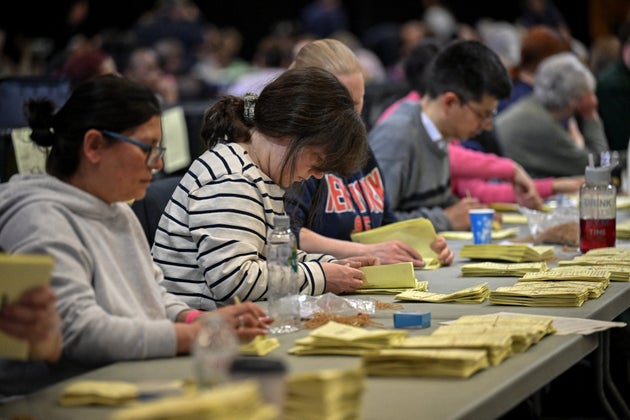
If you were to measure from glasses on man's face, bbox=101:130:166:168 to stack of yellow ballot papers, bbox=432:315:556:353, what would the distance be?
66cm

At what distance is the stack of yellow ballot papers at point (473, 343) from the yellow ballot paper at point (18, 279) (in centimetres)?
70

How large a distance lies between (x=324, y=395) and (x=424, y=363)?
1.31 ft

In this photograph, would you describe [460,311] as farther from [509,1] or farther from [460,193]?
[509,1]

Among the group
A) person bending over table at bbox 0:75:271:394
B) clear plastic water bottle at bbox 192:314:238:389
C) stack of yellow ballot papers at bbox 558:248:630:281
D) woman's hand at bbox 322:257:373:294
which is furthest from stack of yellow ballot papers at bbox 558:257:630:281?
clear plastic water bottle at bbox 192:314:238:389

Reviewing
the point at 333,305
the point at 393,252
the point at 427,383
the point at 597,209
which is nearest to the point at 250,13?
the point at 597,209

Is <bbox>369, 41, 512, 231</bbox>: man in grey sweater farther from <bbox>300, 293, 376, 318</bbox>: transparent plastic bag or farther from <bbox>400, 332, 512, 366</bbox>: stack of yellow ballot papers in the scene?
<bbox>400, 332, 512, 366</bbox>: stack of yellow ballot papers

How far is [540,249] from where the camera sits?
3.47m

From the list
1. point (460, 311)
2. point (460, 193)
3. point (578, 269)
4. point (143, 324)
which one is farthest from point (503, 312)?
point (460, 193)

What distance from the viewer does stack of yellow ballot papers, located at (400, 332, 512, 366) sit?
202 cm

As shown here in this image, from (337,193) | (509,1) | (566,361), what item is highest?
(509,1)

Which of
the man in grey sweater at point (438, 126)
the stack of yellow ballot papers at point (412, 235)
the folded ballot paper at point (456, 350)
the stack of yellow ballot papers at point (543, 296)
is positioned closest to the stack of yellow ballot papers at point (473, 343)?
the folded ballot paper at point (456, 350)

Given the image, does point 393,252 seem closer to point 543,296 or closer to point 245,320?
point 543,296

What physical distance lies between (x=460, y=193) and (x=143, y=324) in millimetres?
3082

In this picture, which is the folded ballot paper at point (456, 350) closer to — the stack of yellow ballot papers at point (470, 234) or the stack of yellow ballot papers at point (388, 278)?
the stack of yellow ballot papers at point (388, 278)
